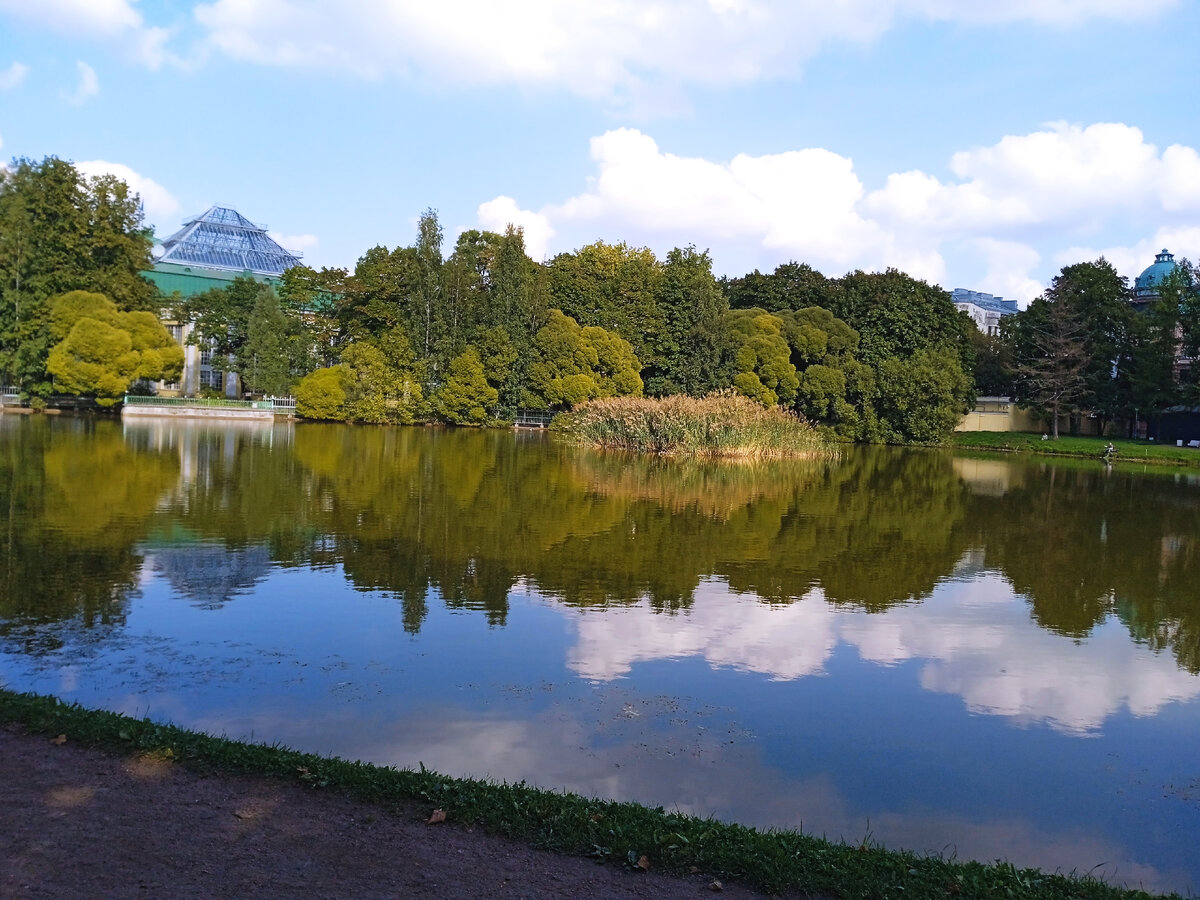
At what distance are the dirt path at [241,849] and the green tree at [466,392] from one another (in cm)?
4325

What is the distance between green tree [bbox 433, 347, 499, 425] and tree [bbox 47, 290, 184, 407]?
12.3 m

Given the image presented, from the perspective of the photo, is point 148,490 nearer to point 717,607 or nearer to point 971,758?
point 717,607

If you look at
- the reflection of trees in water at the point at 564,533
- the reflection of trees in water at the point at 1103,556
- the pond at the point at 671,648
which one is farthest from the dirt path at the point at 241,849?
the reflection of trees in water at the point at 1103,556

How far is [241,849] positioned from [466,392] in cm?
4419

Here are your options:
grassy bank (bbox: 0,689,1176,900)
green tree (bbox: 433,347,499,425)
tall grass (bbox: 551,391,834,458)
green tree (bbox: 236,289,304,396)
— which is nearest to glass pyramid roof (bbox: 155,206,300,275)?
green tree (bbox: 236,289,304,396)

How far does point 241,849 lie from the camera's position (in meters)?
4.26

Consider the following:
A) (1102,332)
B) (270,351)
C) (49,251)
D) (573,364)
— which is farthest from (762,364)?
(49,251)

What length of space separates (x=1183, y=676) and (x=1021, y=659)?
4.32ft

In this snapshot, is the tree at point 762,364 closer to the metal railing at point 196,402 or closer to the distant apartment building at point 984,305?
the metal railing at point 196,402

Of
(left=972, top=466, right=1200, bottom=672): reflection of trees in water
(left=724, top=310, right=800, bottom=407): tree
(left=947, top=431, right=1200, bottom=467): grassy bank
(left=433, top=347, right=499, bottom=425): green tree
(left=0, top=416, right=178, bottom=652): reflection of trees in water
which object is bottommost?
(left=972, top=466, right=1200, bottom=672): reflection of trees in water

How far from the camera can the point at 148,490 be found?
1708cm

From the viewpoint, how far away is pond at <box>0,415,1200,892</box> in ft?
19.0

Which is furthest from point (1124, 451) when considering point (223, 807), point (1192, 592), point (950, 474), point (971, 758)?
point (223, 807)

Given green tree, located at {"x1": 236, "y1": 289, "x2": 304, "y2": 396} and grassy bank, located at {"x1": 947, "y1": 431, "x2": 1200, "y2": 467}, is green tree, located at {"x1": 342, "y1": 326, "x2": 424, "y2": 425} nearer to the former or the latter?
green tree, located at {"x1": 236, "y1": 289, "x2": 304, "y2": 396}
